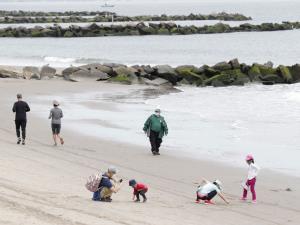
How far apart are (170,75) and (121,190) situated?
74.9ft

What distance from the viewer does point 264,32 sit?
291ft

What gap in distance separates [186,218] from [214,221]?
0.41 metres

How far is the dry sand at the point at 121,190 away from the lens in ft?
32.4

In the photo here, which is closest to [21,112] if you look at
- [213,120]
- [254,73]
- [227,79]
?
[213,120]

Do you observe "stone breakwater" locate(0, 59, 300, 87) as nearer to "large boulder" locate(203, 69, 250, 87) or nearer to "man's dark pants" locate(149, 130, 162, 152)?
"large boulder" locate(203, 69, 250, 87)

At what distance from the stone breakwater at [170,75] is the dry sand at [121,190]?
1577 centimetres

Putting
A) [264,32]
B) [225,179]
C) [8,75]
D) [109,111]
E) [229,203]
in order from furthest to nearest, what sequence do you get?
[264,32], [8,75], [109,111], [225,179], [229,203]

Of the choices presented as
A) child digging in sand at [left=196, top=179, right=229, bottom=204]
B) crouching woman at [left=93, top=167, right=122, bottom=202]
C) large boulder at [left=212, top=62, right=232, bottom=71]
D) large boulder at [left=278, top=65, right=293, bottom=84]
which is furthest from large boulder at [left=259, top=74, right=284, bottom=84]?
crouching woman at [left=93, top=167, right=122, bottom=202]

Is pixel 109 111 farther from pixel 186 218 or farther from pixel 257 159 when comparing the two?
pixel 186 218

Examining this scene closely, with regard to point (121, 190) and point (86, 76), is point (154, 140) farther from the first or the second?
point (86, 76)

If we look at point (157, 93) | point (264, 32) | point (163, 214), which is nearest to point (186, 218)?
point (163, 214)

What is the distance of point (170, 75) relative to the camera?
115 feet

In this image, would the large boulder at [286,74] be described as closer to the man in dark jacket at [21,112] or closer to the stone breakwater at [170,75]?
the stone breakwater at [170,75]

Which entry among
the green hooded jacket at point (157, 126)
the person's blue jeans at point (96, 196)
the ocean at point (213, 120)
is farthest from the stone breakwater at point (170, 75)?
the person's blue jeans at point (96, 196)
